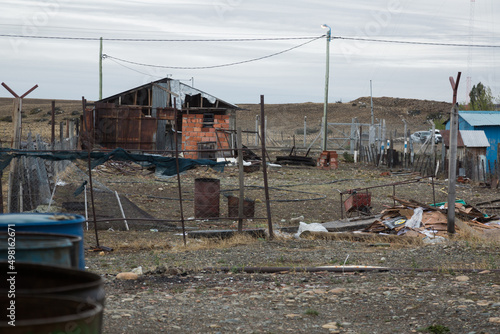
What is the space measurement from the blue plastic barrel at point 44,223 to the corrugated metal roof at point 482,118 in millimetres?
25652

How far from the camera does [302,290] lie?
275 inches

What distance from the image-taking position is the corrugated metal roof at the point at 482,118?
27469 millimetres

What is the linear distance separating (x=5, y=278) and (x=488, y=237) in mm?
10368

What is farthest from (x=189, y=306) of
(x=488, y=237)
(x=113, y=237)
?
(x=488, y=237)

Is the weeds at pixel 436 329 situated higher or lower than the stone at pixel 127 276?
higher

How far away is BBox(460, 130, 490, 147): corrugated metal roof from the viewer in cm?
2497

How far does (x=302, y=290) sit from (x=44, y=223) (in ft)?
11.3

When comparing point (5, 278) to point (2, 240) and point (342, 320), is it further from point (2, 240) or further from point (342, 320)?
point (342, 320)

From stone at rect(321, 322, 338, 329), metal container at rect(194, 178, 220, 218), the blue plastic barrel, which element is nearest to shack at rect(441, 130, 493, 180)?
metal container at rect(194, 178, 220, 218)

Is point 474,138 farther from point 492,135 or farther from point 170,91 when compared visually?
point 170,91

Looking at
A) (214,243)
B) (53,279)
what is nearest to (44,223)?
(53,279)

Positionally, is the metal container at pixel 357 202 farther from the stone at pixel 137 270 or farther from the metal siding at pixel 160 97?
the metal siding at pixel 160 97

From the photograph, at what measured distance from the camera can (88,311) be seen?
7.18ft

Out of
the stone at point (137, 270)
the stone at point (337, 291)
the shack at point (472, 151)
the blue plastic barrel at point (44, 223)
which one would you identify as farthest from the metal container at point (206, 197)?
the shack at point (472, 151)
